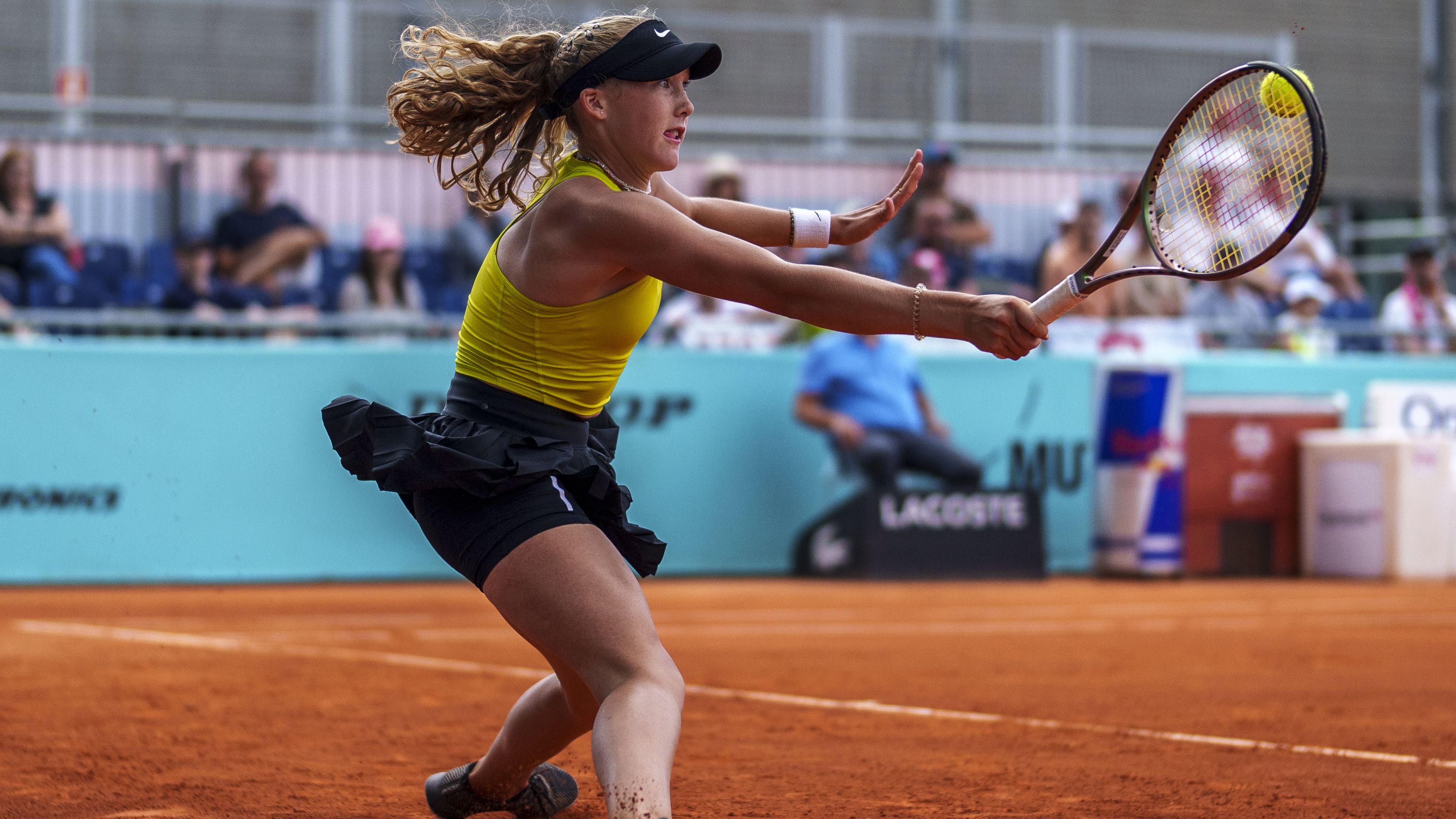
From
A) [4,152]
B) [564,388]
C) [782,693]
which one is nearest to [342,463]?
[564,388]

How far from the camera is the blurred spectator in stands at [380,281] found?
418 inches

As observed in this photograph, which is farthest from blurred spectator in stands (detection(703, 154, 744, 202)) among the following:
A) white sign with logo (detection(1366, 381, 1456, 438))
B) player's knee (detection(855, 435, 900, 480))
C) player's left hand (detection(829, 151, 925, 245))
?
player's left hand (detection(829, 151, 925, 245))

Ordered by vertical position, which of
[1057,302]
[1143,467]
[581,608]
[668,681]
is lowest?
[1143,467]

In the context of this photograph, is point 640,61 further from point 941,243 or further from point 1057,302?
point 941,243

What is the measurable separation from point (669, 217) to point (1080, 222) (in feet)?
31.1

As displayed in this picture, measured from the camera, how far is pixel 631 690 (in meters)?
2.87

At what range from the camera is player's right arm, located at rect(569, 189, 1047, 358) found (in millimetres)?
2777

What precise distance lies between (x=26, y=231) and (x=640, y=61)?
850 cm

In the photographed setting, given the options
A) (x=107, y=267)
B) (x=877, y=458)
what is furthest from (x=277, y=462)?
(x=877, y=458)

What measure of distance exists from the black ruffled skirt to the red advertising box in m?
8.28

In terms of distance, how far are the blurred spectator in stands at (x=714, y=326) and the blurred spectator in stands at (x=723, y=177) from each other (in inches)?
29.7

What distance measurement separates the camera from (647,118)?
315 cm

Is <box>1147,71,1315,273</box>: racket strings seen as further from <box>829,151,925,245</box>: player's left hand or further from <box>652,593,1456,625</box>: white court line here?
<box>652,593,1456,625</box>: white court line

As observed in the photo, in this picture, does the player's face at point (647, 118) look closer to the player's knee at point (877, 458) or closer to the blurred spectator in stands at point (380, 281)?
the player's knee at point (877, 458)
